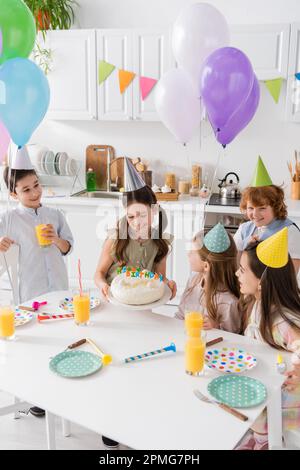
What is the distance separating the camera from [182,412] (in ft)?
4.65

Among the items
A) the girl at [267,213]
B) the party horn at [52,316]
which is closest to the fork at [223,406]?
the party horn at [52,316]

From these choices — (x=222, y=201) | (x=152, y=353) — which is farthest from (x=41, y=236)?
(x=222, y=201)

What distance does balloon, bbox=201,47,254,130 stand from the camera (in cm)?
199

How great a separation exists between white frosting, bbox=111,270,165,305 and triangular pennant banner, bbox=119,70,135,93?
2249 millimetres

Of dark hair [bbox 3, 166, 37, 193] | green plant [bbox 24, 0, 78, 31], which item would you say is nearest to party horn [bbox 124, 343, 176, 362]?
dark hair [bbox 3, 166, 37, 193]

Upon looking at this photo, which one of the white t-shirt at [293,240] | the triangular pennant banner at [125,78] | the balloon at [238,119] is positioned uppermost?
the triangular pennant banner at [125,78]

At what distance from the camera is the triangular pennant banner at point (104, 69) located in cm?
391

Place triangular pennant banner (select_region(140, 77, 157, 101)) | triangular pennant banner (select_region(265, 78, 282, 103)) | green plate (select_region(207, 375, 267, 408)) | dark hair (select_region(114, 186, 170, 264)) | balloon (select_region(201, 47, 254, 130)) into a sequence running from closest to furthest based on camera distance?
green plate (select_region(207, 375, 267, 408)) < balloon (select_region(201, 47, 254, 130)) < dark hair (select_region(114, 186, 170, 264)) < triangular pennant banner (select_region(265, 78, 282, 103)) < triangular pennant banner (select_region(140, 77, 157, 101))

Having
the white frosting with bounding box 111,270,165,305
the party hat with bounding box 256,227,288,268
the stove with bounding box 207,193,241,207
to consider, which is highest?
the party hat with bounding box 256,227,288,268

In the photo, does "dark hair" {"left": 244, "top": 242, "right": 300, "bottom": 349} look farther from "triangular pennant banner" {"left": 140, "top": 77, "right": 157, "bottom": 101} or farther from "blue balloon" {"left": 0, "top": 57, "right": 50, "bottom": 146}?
"triangular pennant banner" {"left": 140, "top": 77, "right": 157, "bottom": 101}

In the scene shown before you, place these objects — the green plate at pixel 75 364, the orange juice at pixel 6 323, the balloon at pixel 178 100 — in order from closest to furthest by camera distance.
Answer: the green plate at pixel 75 364
the orange juice at pixel 6 323
the balloon at pixel 178 100

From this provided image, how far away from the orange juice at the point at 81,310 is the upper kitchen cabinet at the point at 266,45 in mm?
2458

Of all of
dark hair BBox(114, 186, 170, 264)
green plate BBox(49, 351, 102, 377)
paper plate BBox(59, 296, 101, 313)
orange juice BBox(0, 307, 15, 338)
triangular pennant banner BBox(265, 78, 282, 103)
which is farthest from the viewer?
triangular pennant banner BBox(265, 78, 282, 103)

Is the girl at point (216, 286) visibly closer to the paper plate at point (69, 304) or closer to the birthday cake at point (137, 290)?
the birthday cake at point (137, 290)
